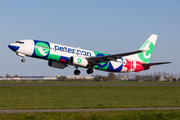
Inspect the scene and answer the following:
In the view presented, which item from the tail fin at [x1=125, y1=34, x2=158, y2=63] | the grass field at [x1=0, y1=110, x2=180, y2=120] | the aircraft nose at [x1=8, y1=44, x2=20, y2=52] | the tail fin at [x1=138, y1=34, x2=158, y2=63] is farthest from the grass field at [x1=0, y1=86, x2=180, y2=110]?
the tail fin at [x1=138, y1=34, x2=158, y2=63]

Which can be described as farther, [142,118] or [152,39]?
[152,39]

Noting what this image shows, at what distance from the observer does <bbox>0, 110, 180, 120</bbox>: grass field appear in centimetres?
1834

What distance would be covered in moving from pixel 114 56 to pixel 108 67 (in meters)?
5.33

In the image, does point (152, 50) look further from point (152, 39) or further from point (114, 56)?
point (114, 56)

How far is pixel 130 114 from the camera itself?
779 inches

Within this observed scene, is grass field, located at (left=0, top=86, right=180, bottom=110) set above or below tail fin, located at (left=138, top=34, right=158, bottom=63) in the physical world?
below

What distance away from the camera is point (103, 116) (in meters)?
19.0

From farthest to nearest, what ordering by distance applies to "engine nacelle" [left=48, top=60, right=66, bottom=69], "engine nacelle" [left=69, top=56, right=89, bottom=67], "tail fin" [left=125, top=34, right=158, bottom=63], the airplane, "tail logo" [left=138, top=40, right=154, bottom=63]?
"tail logo" [left=138, top=40, right=154, bottom=63] → "tail fin" [left=125, top=34, right=158, bottom=63] → "engine nacelle" [left=48, top=60, right=66, bottom=69] → "engine nacelle" [left=69, top=56, right=89, bottom=67] → the airplane

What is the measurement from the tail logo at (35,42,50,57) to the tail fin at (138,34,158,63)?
22.5 m

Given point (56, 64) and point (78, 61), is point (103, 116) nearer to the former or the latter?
point (78, 61)

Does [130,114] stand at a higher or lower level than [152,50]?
lower

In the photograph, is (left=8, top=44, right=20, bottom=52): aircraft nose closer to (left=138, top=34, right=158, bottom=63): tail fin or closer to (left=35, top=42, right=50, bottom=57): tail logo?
(left=35, top=42, right=50, bottom=57): tail logo

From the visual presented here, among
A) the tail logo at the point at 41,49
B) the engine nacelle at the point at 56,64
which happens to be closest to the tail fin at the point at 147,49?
the engine nacelle at the point at 56,64

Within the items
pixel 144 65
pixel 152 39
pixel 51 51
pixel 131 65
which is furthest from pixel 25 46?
pixel 152 39
